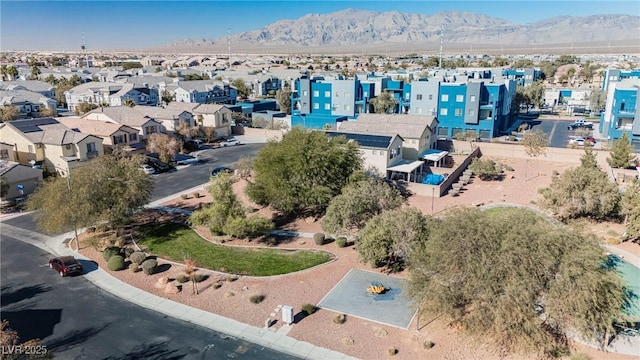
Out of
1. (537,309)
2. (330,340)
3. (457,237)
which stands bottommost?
(330,340)

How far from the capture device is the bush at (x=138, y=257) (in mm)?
31780

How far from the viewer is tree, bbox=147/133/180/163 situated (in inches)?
2313

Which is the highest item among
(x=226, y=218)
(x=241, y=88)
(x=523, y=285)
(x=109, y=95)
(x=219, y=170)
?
(x=241, y=88)

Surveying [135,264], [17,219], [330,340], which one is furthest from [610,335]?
[17,219]

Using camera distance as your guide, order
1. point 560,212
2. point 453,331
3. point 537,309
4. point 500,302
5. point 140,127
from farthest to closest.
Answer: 1. point 140,127
2. point 560,212
3. point 453,331
4. point 537,309
5. point 500,302

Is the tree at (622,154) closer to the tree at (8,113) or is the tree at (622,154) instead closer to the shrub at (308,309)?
the shrub at (308,309)

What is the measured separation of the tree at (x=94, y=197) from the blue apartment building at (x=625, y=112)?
221 feet

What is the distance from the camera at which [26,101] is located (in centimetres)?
9075

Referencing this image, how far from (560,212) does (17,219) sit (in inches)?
1944

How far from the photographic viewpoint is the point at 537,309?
22078mm

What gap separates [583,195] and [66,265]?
40.7m

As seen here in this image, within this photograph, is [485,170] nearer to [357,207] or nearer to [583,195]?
[583,195]

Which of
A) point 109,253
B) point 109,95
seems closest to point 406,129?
point 109,253

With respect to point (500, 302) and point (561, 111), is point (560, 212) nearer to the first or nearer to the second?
point (500, 302)
